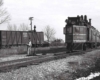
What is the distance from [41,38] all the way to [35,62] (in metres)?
24.5

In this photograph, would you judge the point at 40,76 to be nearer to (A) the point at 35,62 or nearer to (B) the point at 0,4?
(A) the point at 35,62

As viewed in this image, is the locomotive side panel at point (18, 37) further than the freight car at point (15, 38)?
Yes

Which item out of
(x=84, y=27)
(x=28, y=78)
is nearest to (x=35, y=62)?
(x=28, y=78)

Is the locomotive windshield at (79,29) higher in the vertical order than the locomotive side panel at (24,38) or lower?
higher

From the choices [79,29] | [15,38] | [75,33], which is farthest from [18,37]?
[79,29]

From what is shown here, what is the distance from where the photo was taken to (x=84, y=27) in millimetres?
20156

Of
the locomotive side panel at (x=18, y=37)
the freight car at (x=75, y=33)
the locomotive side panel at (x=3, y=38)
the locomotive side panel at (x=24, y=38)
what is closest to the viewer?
the freight car at (x=75, y=33)

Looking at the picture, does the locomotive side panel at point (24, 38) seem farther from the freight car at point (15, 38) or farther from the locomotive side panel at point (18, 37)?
the locomotive side panel at point (18, 37)

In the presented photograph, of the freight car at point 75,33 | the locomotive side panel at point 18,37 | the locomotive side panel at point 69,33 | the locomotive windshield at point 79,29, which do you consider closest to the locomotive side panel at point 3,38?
the locomotive side panel at point 18,37

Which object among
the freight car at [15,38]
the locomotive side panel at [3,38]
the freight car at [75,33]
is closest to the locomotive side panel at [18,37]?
the freight car at [15,38]

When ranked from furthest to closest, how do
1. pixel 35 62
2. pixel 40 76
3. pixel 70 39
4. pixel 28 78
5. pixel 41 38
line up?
pixel 41 38
pixel 70 39
pixel 35 62
pixel 40 76
pixel 28 78

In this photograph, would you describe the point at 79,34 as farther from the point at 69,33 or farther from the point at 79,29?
the point at 69,33

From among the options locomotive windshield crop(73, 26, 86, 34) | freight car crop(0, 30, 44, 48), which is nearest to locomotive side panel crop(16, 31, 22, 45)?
freight car crop(0, 30, 44, 48)

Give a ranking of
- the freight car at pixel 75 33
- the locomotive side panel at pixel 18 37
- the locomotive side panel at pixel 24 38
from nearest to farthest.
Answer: the freight car at pixel 75 33, the locomotive side panel at pixel 18 37, the locomotive side panel at pixel 24 38
